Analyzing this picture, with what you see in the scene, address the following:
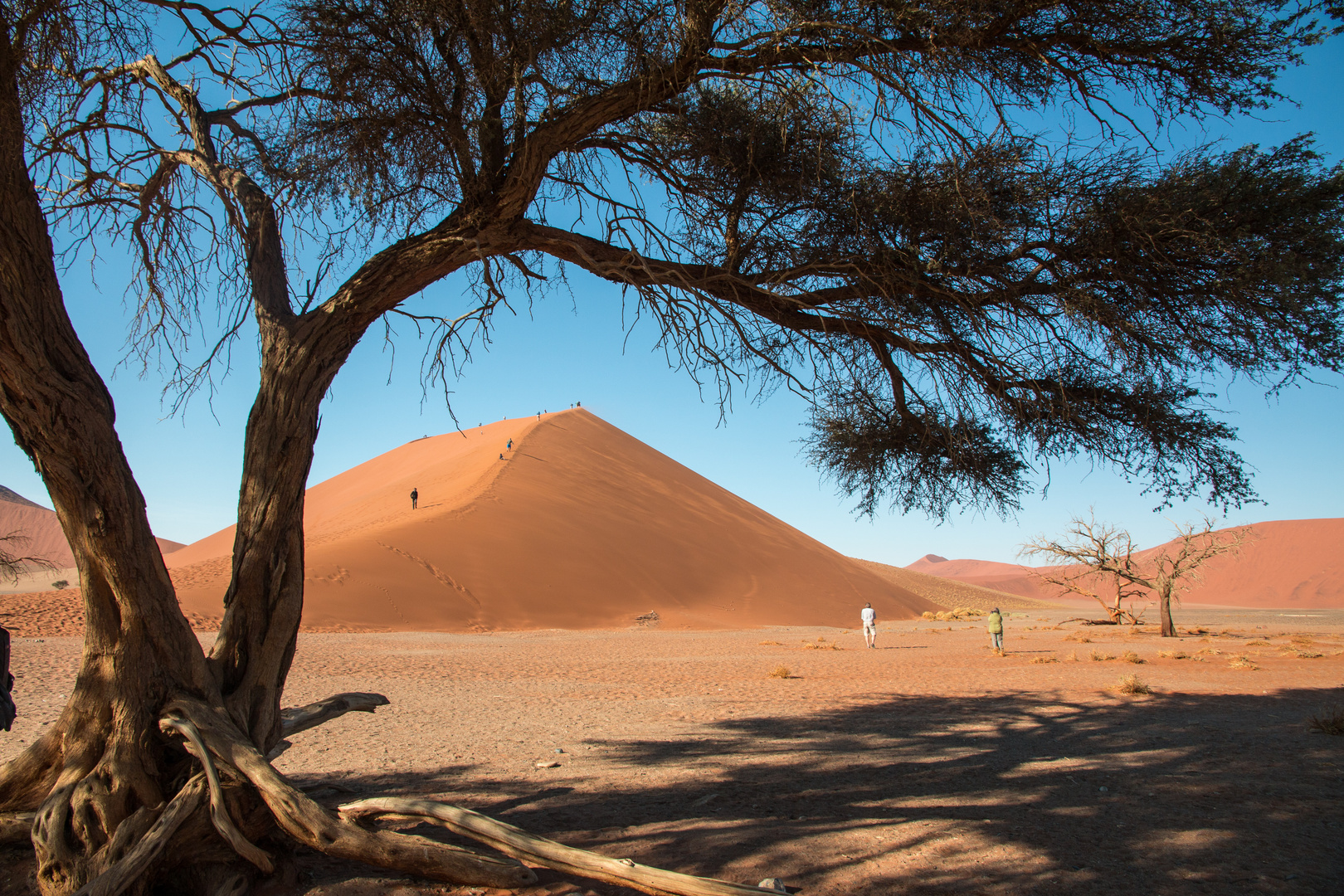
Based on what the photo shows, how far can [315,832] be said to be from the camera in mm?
3039

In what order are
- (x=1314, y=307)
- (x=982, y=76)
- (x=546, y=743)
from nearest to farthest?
(x=1314, y=307)
(x=982, y=76)
(x=546, y=743)

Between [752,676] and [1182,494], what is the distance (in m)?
8.86

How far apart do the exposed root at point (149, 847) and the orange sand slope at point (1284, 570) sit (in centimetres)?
9791

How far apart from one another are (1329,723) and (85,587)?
9.48 metres

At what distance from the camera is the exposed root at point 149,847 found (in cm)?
282

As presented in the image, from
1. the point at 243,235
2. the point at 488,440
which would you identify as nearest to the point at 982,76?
the point at 243,235

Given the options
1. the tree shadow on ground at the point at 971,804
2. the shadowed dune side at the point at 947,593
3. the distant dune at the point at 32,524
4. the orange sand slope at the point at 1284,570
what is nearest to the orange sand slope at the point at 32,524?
the distant dune at the point at 32,524

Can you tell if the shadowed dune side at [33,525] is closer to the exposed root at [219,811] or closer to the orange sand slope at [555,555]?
the orange sand slope at [555,555]

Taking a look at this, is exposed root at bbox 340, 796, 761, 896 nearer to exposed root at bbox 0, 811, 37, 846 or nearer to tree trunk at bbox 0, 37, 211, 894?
tree trunk at bbox 0, 37, 211, 894

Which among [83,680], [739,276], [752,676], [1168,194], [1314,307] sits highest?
[1168,194]

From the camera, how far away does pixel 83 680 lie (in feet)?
11.2

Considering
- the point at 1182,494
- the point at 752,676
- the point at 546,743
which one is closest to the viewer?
the point at 1182,494

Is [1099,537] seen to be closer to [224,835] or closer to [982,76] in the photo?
[982,76]

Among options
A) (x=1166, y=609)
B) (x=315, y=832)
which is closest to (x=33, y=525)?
(x=1166, y=609)
